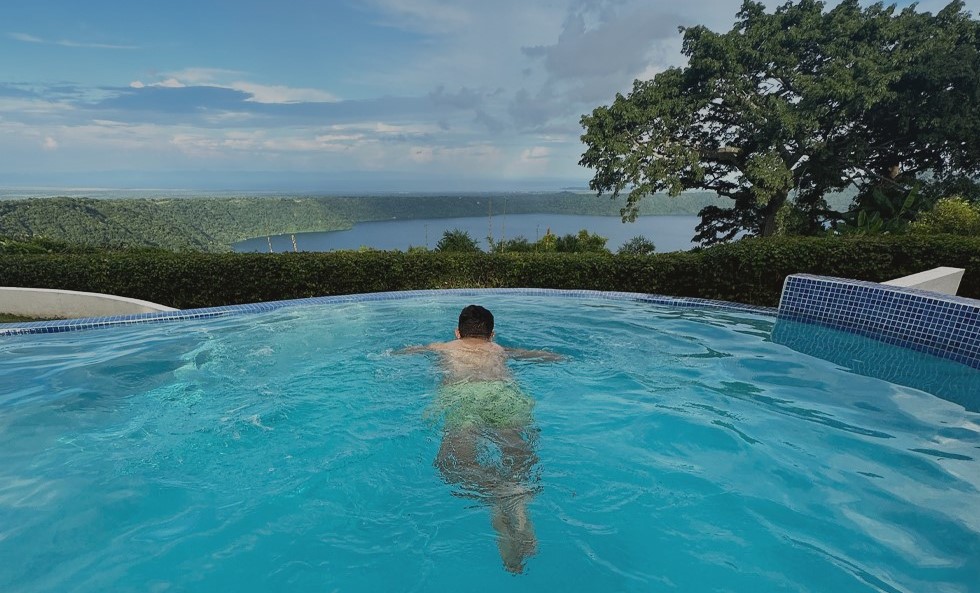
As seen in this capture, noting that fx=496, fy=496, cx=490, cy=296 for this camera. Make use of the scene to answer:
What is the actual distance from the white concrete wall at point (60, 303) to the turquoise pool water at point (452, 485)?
2.23 m

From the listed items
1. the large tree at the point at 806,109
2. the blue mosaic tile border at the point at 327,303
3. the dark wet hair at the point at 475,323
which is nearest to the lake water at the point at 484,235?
the blue mosaic tile border at the point at 327,303

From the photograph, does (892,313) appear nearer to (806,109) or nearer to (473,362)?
(473,362)

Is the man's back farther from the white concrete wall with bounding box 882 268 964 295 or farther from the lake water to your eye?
the lake water

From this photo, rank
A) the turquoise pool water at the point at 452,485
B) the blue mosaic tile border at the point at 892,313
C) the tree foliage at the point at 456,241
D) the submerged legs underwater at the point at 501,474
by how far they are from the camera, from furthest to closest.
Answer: the tree foliage at the point at 456,241 → the blue mosaic tile border at the point at 892,313 → the submerged legs underwater at the point at 501,474 → the turquoise pool water at the point at 452,485

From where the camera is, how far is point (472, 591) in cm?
263

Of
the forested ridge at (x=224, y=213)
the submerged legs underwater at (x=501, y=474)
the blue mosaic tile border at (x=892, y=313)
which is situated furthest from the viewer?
the forested ridge at (x=224, y=213)

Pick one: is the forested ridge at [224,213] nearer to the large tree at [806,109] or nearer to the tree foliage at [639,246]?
the tree foliage at [639,246]

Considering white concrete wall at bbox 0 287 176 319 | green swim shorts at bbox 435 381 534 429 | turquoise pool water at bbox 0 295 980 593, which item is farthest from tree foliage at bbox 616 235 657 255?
white concrete wall at bbox 0 287 176 319

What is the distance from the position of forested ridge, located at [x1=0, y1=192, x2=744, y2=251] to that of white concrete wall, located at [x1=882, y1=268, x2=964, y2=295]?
11.1 m

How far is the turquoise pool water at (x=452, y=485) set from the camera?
2.78 meters

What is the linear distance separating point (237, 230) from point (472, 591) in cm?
4561

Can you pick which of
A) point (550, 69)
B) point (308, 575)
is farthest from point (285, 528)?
point (550, 69)

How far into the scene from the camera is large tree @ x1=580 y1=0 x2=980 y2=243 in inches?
595

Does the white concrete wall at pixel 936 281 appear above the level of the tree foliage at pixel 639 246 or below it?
above
